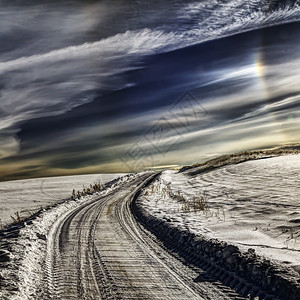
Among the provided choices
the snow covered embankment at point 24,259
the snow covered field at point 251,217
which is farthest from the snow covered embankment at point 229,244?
the snow covered embankment at point 24,259

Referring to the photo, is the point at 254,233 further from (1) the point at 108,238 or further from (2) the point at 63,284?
(2) the point at 63,284

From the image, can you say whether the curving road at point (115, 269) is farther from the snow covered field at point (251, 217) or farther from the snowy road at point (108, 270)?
the snow covered field at point (251, 217)

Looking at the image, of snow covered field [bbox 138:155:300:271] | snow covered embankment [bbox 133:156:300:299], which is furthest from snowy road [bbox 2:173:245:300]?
snow covered field [bbox 138:155:300:271]

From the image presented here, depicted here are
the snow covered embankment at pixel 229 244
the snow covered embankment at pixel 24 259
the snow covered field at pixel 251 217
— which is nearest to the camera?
the snow covered embankment at pixel 229 244

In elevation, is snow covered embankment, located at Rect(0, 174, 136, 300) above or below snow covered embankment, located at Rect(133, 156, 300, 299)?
above

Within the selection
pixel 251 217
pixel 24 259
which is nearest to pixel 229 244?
pixel 251 217

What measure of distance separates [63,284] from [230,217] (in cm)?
674

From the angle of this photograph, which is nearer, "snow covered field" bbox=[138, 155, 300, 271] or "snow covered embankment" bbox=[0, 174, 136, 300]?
"snow covered embankment" bbox=[0, 174, 136, 300]

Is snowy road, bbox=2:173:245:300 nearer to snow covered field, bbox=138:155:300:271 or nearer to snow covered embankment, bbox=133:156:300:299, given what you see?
snow covered embankment, bbox=133:156:300:299

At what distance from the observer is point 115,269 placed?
21.0 feet

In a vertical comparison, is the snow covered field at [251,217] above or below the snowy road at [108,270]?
below

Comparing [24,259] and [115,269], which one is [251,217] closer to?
[115,269]

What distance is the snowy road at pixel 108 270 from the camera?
5328 millimetres

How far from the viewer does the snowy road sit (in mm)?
5328
